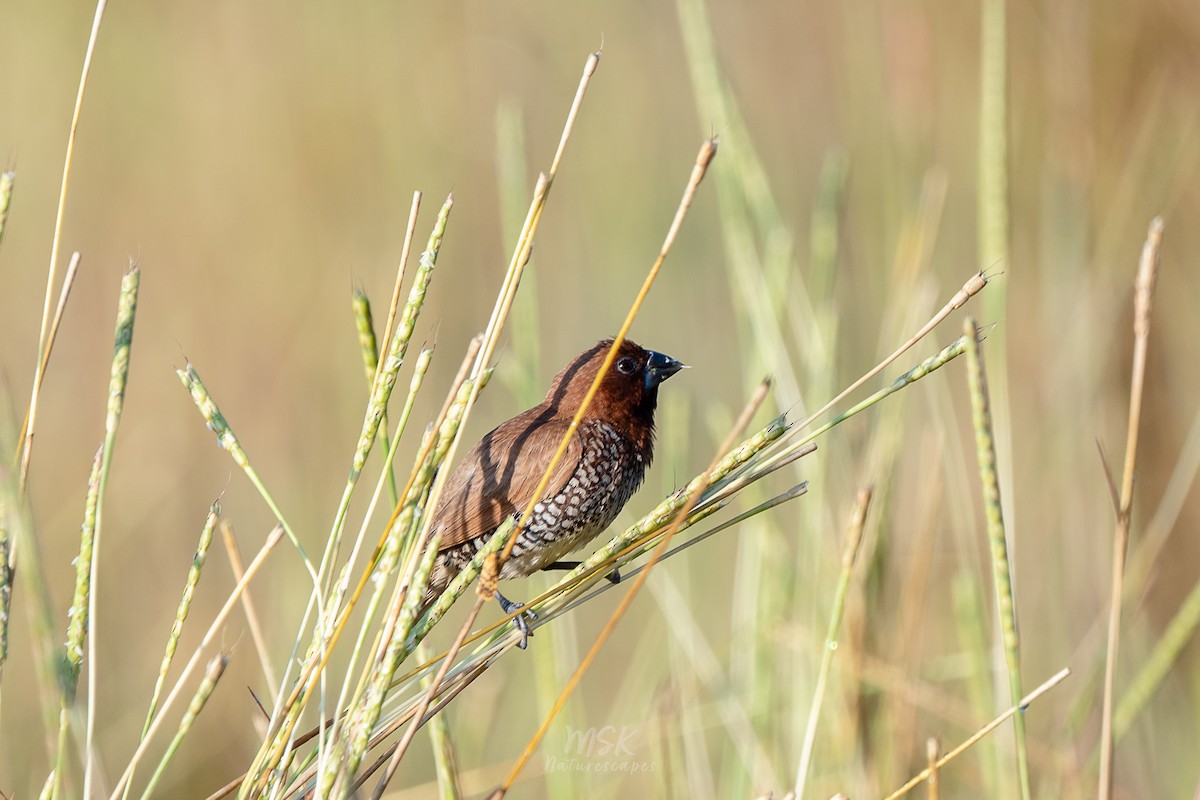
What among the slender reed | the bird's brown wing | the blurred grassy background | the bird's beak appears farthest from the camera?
the blurred grassy background

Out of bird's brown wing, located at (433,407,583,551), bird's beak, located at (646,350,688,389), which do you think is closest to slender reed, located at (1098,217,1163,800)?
bird's brown wing, located at (433,407,583,551)

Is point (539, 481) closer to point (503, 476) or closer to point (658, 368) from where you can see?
point (503, 476)

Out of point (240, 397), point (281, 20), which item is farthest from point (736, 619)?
point (281, 20)

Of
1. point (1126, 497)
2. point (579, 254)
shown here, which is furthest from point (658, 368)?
point (579, 254)

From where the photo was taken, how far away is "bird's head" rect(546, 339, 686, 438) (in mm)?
3041

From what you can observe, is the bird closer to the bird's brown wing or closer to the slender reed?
the bird's brown wing

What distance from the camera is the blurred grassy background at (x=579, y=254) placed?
12.3 ft

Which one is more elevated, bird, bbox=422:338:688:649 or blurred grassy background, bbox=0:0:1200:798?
blurred grassy background, bbox=0:0:1200:798

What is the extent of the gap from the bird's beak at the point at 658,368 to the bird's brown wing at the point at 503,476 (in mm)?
433

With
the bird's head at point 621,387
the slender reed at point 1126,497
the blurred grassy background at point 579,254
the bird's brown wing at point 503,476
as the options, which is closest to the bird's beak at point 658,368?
the bird's head at point 621,387

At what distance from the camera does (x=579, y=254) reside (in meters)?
5.59

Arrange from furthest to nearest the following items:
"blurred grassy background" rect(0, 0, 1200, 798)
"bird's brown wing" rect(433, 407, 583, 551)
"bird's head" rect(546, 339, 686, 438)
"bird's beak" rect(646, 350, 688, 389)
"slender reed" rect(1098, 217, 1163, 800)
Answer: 1. "blurred grassy background" rect(0, 0, 1200, 798)
2. "bird's beak" rect(646, 350, 688, 389)
3. "bird's head" rect(546, 339, 686, 438)
4. "bird's brown wing" rect(433, 407, 583, 551)
5. "slender reed" rect(1098, 217, 1163, 800)

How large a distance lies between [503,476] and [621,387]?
566 mm

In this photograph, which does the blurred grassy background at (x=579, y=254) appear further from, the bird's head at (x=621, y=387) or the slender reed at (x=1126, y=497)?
the slender reed at (x=1126, y=497)
